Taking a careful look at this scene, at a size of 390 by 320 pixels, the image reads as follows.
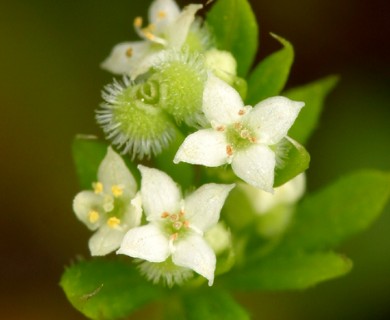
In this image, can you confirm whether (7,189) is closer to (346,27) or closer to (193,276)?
(193,276)

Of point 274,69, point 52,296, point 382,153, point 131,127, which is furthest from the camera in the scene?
point 382,153

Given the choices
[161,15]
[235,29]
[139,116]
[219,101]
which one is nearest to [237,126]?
[219,101]

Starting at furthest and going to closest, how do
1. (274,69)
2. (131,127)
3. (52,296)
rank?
(52,296) → (274,69) → (131,127)

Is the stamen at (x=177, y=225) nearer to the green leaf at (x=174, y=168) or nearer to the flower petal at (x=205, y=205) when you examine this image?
the flower petal at (x=205, y=205)

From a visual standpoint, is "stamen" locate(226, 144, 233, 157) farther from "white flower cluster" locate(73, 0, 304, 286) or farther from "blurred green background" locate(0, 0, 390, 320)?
"blurred green background" locate(0, 0, 390, 320)

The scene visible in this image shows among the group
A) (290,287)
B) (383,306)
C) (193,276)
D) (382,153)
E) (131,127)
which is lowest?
(383,306)

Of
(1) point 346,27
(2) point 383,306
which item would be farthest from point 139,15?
(2) point 383,306

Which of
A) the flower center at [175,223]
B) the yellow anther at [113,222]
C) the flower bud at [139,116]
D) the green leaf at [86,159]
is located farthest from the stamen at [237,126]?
the green leaf at [86,159]
